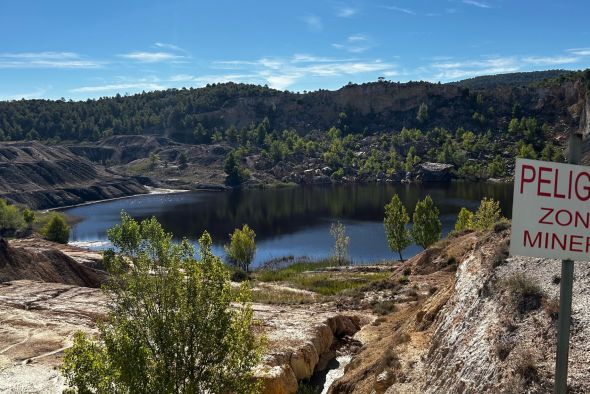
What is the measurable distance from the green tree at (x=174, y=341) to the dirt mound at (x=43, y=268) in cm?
2758

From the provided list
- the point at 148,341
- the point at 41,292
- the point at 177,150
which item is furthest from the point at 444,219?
the point at 177,150

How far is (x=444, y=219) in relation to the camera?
84.4m

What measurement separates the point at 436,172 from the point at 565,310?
150432 millimetres

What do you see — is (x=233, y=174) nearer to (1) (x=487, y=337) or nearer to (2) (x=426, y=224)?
(2) (x=426, y=224)

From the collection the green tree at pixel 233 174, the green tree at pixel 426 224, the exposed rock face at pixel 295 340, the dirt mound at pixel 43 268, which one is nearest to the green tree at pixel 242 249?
the green tree at pixel 426 224

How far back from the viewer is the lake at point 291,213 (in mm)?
75062

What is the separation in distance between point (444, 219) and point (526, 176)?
83.6 meters

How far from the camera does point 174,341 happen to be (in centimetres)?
1005

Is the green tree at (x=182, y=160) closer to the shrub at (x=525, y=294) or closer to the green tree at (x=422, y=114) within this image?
the green tree at (x=422, y=114)

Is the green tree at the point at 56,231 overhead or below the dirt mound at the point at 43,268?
below

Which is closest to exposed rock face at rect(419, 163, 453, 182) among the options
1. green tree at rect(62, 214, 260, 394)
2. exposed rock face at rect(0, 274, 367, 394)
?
exposed rock face at rect(0, 274, 367, 394)

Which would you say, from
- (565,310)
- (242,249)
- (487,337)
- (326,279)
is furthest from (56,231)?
(565,310)

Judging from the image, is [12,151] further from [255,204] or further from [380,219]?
[380,219]

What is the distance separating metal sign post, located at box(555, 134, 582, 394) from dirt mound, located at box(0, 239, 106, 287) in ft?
118
